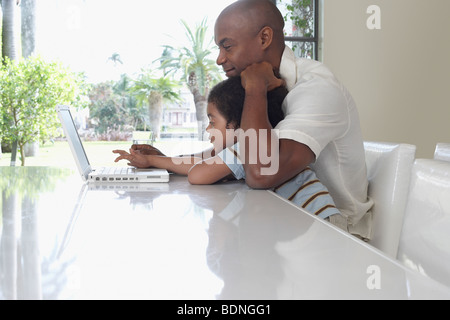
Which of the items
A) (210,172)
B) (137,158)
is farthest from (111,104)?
(210,172)

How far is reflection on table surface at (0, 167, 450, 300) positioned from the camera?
0.51 metres

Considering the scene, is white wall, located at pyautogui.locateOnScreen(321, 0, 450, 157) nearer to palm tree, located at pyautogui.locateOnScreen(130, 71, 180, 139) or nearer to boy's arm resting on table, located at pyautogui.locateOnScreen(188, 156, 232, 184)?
palm tree, located at pyautogui.locateOnScreen(130, 71, 180, 139)

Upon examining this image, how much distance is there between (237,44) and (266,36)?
93 millimetres

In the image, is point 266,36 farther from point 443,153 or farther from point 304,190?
point 443,153

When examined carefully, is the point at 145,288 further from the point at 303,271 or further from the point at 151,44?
the point at 151,44

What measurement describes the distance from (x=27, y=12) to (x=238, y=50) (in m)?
4.19

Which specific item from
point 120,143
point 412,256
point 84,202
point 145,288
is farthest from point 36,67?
point 145,288

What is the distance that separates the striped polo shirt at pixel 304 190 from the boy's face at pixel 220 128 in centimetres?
13

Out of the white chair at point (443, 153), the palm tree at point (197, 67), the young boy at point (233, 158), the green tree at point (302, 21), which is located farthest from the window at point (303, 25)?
the young boy at point (233, 158)

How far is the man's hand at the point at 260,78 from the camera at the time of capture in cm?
145

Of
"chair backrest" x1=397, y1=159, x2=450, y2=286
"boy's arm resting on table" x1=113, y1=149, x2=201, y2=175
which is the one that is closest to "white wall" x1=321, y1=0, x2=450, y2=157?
"boy's arm resting on table" x1=113, y1=149, x2=201, y2=175

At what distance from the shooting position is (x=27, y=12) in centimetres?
514

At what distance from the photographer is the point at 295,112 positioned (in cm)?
142

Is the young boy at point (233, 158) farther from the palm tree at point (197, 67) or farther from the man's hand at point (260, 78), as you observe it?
the palm tree at point (197, 67)
